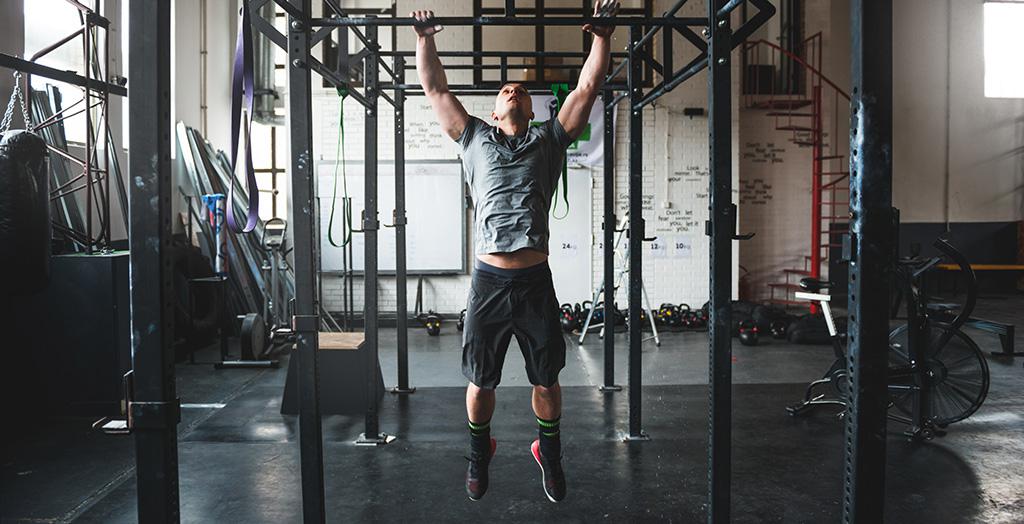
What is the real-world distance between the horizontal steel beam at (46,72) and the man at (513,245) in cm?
242

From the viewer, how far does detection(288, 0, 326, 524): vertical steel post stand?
7.51 feet

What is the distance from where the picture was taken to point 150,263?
5.12 feet

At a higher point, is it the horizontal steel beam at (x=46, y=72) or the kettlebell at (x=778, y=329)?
the horizontal steel beam at (x=46, y=72)

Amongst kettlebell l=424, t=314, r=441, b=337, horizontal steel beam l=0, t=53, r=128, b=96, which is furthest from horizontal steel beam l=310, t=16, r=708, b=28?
kettlebell l=424, t=314, r=441, b=337

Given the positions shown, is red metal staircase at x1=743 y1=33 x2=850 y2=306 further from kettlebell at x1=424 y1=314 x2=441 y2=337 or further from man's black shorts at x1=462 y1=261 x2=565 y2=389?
man's black shorts at x1=462 y1=261 x2=565 y2=389

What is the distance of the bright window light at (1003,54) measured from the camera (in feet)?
35.4

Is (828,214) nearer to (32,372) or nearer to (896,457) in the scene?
(896,457)

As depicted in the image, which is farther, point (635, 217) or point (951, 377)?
point (951, 377)

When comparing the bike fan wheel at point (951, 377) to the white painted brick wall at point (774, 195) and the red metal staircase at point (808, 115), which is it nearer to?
the red metal staircase at point (808, 115)

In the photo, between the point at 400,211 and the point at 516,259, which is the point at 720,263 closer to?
the point at 516,259

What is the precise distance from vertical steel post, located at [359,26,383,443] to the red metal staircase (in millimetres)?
6516

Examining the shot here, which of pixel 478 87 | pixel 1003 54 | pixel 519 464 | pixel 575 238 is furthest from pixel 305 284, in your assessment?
pixel 1003 54

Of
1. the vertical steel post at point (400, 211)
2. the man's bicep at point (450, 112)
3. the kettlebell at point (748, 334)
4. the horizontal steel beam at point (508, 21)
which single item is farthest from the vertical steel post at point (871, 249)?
the kettlebell at point (748, 334)

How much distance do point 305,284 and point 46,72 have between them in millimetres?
2548
